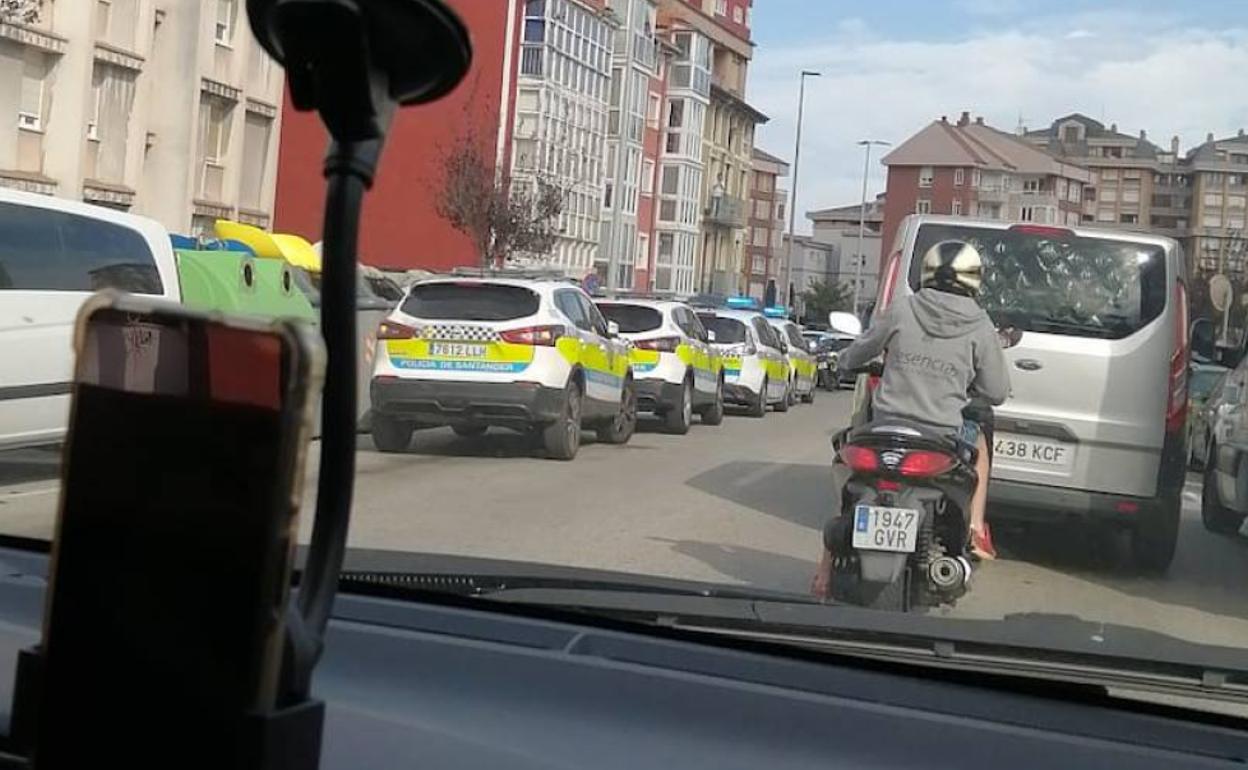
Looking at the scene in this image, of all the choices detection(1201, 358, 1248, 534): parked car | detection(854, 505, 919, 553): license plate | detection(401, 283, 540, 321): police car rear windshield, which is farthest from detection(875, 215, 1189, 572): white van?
detection(401, 283, 540, 321): police car rear windshield

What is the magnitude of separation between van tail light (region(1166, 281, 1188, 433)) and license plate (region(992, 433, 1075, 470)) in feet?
1.85

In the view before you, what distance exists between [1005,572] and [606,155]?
58735 mm

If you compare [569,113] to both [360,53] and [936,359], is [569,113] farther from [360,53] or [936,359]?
[360,53]

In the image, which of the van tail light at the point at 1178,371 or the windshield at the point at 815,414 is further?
the van tail light at the point at 1178,371

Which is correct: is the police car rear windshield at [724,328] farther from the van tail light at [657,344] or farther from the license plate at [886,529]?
the license plate at [886,529]

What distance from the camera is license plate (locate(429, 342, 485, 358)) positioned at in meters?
14.8

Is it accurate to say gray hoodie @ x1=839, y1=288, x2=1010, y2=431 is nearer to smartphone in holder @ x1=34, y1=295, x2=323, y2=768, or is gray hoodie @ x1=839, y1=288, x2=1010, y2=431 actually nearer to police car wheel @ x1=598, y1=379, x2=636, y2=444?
smartphone in holder @ x1=34, y1=295, x2=323, y2=768

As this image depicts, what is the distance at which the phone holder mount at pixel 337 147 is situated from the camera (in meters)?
1.37

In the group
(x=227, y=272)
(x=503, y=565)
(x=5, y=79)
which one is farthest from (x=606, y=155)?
(x=503, y=565)

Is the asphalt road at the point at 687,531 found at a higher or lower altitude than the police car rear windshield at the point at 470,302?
lower

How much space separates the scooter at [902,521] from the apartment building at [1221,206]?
52.7 feet

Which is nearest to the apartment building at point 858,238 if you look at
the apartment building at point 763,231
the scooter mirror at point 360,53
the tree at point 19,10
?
the scooter mirror at point 360,53

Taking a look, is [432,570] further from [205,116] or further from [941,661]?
[205,116]

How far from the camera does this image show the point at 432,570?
164 inches
